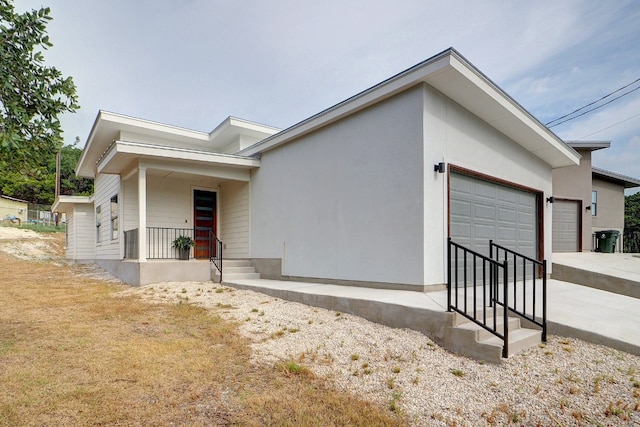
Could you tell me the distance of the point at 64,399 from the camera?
2740 millimetres

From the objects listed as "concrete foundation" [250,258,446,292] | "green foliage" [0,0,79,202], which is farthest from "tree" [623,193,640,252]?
"green foliage" [0,0,79,202]

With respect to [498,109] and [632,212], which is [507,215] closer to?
[498,109]

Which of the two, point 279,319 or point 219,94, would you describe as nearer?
point 279,319

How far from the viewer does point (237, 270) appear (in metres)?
9.05

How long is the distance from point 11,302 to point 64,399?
5204mm

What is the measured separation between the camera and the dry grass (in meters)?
2.57

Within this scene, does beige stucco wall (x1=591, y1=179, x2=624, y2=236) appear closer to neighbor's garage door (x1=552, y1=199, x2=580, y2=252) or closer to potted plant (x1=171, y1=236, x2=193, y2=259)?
neighbor's garage door (x1=552, y1=199, x2=580, y2=252)

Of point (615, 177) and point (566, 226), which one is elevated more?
point (615, 177)

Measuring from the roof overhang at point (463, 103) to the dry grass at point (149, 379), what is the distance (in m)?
4.28

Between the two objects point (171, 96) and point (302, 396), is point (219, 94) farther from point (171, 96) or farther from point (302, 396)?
point (302, 396)

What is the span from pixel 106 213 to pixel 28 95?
33.2 feet

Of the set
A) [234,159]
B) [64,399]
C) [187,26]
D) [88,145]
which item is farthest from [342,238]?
[88,145]

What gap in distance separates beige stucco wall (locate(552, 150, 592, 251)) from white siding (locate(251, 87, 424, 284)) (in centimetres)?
819

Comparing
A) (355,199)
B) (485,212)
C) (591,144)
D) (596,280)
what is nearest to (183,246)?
(355,199)
